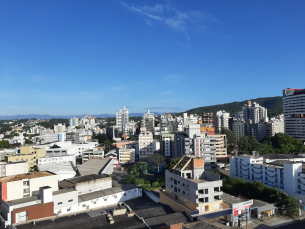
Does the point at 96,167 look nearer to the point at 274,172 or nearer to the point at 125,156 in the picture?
the point at 125,156

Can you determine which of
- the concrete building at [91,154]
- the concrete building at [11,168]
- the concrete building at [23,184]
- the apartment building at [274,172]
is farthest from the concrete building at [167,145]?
the concrete building at [23,184]

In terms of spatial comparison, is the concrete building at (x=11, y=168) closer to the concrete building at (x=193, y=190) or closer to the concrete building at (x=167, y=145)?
the concrete building at (x=193, y=190)

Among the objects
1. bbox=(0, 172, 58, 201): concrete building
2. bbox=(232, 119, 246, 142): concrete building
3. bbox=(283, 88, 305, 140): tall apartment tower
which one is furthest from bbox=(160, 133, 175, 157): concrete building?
bbox=(283, 88, 305, 140): tall apartment tower

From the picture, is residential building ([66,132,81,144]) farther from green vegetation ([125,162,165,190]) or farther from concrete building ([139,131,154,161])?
green vegetation ([125,162,165,190])

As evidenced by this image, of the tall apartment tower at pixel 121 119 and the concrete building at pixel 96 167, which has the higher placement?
the tall apartment tower at pixel 121 119

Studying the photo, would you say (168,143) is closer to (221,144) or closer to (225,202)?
(221,144)

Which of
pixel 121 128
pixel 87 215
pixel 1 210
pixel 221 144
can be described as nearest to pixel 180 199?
pixel 87 215
